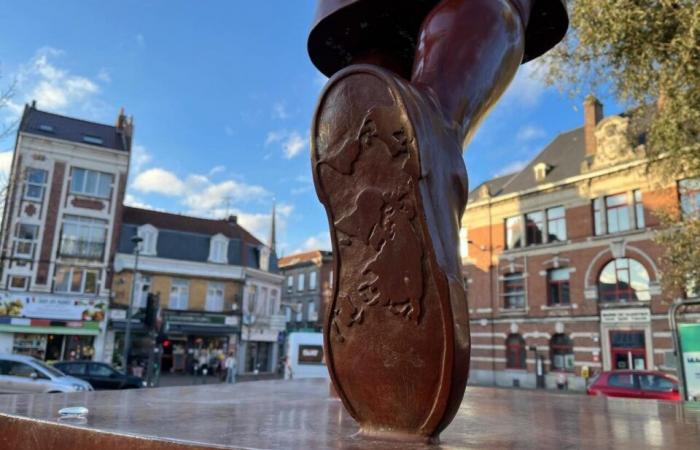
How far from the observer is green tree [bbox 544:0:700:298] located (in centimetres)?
802

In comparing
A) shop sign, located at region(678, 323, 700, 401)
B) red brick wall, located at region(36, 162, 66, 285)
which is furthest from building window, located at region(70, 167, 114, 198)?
shop sign, located at region(678, 323, 700, 401)

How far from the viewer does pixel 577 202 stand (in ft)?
88.3


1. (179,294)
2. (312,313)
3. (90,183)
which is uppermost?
(90,183)

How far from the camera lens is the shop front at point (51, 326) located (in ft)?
84.9

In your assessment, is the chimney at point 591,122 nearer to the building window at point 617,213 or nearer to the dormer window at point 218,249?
the building window at point 617,213

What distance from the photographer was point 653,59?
28.7 ft

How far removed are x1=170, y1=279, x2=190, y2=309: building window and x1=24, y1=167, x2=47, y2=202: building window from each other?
829cm

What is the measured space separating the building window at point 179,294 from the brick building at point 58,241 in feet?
12.5

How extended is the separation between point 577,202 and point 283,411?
88.1 feet

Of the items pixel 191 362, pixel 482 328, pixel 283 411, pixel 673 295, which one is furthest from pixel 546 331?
pixel 283 411

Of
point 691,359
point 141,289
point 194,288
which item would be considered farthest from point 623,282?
point 141,289

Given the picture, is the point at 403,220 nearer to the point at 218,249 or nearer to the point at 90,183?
the point at 90,183

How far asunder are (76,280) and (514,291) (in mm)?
23038

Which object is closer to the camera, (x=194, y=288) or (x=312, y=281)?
(x=194, y=288)
